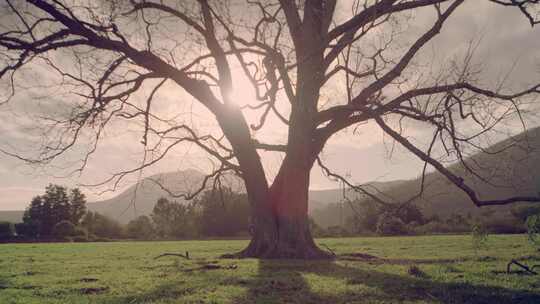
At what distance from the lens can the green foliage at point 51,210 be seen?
213 feet

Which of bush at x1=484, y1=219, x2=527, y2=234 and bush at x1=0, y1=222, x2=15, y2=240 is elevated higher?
bush at x1=0, y1=222, x2=15, y2=240

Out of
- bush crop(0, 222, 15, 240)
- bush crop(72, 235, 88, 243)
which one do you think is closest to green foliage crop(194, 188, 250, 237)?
bush crop(72, 235, 88, 243)

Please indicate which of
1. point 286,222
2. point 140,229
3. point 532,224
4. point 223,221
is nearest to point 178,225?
point 223,221

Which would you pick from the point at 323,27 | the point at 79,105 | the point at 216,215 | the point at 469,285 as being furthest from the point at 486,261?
the point at 216,215

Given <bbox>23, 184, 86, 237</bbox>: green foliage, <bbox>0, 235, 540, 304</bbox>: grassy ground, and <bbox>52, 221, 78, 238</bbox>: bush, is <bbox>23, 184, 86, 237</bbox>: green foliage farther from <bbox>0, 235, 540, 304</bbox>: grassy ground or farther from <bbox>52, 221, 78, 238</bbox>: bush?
<bbox>0, 235, 540, 304</bbox>: grassy ground

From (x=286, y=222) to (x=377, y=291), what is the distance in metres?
6.87

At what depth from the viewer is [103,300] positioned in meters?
6.72

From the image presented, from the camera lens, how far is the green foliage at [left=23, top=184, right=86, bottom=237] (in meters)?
65.0

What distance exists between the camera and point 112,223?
67.4 metres

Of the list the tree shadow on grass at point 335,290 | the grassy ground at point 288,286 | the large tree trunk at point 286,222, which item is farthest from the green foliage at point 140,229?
the tree shadow on grass at point 335,290

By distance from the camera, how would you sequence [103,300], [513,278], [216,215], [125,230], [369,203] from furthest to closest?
[125,230]
[216,215]
[369,203]
[513,278]
[103,300]

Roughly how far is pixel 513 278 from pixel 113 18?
12.2 m

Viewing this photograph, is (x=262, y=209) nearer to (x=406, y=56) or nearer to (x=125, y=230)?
(x=406, y=56)

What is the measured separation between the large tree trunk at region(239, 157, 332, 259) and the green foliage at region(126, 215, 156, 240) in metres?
50.0
